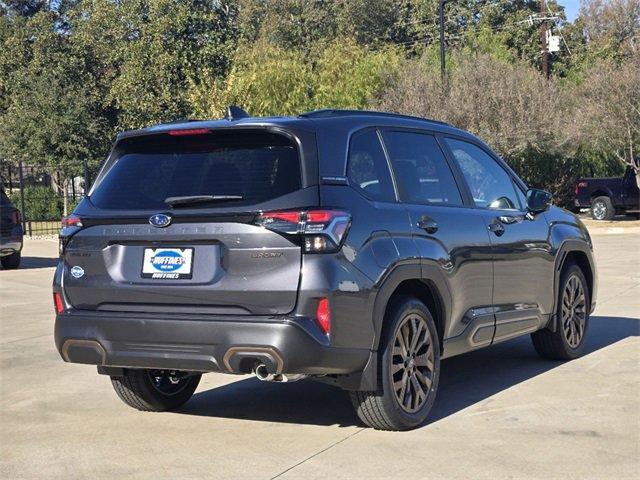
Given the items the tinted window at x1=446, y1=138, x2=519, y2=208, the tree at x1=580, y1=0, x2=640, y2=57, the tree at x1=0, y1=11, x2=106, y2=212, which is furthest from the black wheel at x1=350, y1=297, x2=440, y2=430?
the tree at x1=580, y1=0, x2=640, y2=57

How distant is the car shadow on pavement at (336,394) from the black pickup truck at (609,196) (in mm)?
23373

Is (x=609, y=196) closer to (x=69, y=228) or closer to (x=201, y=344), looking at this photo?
(x=69, y=228)

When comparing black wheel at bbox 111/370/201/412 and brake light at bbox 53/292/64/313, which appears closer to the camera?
brake light at bbox 53/292/64/313

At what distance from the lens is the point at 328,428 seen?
20.7ft

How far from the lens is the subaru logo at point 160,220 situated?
5.75 metres

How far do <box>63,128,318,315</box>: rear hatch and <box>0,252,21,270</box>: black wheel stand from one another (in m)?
14.0

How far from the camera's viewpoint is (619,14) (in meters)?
64.1

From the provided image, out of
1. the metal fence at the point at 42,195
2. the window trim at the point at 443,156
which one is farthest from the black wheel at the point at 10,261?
the window trim at the point at 443,156

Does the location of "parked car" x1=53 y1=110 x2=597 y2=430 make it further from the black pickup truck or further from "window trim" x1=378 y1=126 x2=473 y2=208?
the black pickup truck

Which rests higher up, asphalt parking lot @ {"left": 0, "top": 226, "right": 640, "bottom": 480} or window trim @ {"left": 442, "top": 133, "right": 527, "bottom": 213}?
window trim @ {"left": 442, "top": 133, "right": 527, "bottom": 213}

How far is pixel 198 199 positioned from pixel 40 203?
2970cm

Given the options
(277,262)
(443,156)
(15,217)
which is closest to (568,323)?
(443,156)

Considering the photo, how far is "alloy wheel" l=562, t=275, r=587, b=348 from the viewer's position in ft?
27.7

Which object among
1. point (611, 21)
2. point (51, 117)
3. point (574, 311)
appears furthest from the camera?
point (611, 21)
